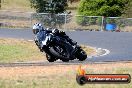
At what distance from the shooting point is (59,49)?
5324mm

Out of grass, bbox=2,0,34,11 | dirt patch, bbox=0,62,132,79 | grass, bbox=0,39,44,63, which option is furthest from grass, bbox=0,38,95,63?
grass, bbox=2,0,34,11

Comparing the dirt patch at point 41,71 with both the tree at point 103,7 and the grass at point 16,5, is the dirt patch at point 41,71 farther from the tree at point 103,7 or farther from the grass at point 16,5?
the grass at point 16,5

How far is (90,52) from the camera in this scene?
96.2ft

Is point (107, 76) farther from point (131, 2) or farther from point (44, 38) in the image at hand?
point (131, 2)

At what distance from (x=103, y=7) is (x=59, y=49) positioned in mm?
51264

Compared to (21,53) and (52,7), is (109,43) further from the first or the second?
(52,7)

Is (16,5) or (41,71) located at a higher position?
(41,71)

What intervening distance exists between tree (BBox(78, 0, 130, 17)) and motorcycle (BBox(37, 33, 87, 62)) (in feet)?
165

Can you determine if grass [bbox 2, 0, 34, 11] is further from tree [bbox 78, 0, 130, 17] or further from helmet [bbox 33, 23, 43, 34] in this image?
helmet [bbox 33, 23, 43, 34]

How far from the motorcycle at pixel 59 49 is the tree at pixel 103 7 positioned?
50251 millimetres

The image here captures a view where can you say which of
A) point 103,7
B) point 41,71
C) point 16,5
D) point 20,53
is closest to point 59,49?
point 41,71

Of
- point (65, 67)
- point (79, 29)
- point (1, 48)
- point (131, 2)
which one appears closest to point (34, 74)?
point (65, 67)

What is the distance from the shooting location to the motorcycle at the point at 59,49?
514 centimetres

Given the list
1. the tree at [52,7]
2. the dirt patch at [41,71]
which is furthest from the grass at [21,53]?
the tree at [52,7]
